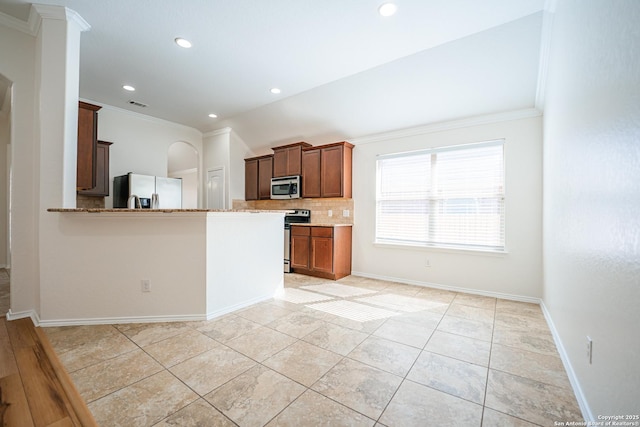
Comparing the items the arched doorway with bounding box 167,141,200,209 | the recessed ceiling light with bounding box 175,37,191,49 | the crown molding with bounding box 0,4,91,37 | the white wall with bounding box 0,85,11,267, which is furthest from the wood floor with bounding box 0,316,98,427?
the arched doorway with bounding box 167,141,200,209

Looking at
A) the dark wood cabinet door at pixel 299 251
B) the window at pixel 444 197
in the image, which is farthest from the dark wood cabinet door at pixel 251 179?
the window at pixel 444 197

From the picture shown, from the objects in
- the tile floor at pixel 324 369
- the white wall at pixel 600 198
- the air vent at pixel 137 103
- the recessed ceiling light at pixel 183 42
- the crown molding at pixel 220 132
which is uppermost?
the recessed ceiling light at pixel 183 42

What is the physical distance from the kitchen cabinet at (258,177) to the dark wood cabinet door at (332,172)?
1341mm

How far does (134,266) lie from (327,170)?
3.20 m

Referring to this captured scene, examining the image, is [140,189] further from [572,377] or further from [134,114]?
[572,377]

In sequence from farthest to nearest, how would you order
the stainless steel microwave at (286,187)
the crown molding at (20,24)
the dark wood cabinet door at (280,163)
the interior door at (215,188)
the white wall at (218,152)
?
the interior door at (215,188) → the white wall at (218,152) → the dark wood cabinet door at (280,163) → the stainless steel microwave at (286,187) → the crown molding at (20,24)

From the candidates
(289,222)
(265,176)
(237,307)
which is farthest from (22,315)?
(265,176)

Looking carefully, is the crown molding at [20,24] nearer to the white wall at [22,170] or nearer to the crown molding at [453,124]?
the white wall at [22,170]

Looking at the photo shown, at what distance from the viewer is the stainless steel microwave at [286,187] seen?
511 cm

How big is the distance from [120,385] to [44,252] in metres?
1.66

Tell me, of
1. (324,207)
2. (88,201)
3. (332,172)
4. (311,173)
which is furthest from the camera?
(324,207)

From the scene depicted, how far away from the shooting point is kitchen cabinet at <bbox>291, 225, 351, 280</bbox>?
4.45m

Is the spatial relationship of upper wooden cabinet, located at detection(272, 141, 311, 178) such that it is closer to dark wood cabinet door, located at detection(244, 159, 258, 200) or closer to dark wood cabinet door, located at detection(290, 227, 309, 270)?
dark wood cabinet door, located at detection(244, 159, 258, 200)

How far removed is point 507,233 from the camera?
3.49 m
